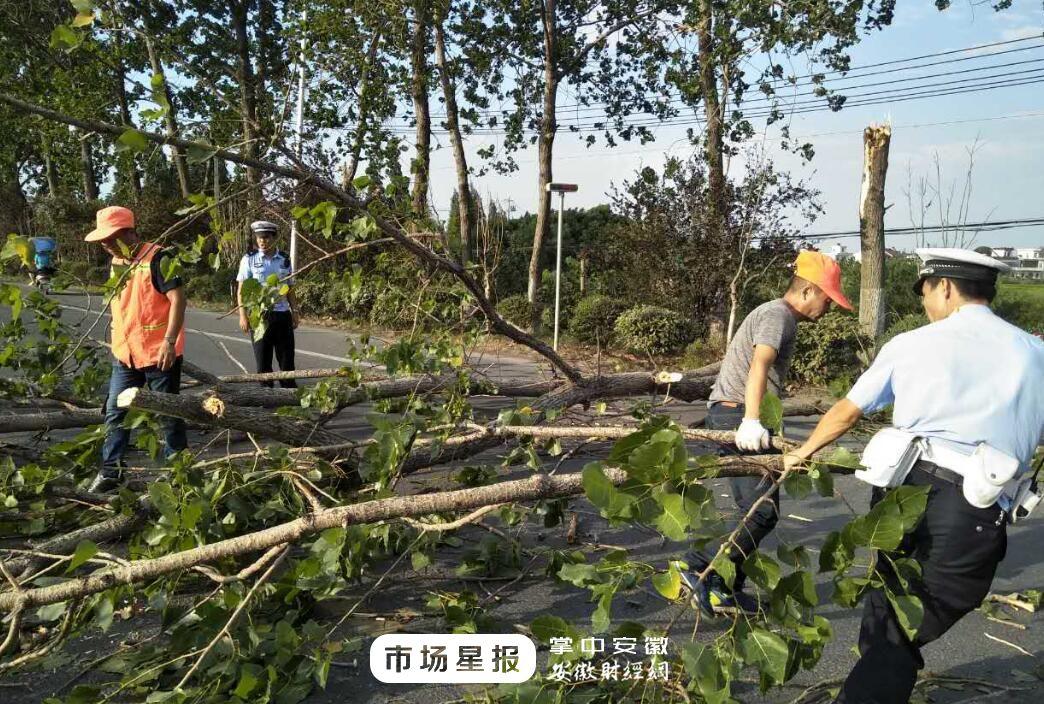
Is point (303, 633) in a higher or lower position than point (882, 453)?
lower

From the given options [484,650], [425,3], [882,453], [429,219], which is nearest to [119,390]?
[429,219]

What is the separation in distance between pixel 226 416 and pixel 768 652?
268 centimetres

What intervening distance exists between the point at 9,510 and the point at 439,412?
2.15 m

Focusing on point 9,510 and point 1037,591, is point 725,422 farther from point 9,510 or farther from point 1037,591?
point 9,510

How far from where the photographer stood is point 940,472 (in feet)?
7.10

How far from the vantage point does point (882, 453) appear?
7.20 ft

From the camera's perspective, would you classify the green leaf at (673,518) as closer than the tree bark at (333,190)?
Yes

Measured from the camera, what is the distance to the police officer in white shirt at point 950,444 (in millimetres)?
2080

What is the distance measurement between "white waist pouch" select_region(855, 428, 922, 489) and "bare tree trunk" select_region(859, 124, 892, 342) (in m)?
7.83

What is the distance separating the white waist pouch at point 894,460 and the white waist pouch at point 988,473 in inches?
6.0

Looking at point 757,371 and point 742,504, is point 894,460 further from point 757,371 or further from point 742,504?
point 742,504

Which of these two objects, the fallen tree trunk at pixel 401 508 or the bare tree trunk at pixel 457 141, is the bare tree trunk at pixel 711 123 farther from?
the fallen tree trunk at pixel 401 508

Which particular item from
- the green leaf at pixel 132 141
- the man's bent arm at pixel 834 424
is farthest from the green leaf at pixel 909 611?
the green leaf at pixel 132 141

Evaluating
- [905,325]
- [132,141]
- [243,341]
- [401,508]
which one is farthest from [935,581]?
[243,341]
